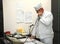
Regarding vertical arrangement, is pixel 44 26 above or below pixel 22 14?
below

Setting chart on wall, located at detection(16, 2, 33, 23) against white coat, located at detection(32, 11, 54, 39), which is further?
chart on wall, located at detection(16, 2, 33, 23)

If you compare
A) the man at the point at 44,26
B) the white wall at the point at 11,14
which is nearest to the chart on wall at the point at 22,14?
the white wall at the point at 11,14

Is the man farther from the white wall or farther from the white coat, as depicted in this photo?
the white wall

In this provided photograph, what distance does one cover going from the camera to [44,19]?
2.73m

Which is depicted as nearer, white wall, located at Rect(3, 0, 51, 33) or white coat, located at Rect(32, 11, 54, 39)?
white coat, located at Rect(32, 11, 54, 39)

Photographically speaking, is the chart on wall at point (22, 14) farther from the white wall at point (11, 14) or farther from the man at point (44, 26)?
the man at point (44, 26)

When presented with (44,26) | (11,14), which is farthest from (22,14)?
(44,26)

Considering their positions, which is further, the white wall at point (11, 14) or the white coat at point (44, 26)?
the white wall at point (11, 14)

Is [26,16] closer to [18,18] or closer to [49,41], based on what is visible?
[18,18]

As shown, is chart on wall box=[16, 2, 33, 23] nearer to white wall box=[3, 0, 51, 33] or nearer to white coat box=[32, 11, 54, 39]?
white wall box=[3, 0, 51, 33]

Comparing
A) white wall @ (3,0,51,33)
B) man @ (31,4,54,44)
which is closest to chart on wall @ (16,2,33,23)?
white wall @ (3,0,51,33)

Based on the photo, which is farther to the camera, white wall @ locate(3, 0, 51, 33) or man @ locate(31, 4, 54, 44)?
white wall @ locate(3, 0, 51, 33)

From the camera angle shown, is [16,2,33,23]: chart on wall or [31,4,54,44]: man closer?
[31,4,54,44]: man

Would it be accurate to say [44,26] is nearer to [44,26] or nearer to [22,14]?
[44,26]
